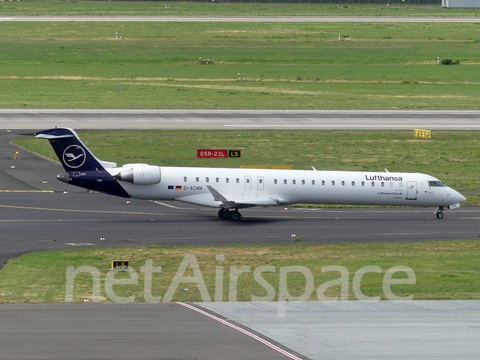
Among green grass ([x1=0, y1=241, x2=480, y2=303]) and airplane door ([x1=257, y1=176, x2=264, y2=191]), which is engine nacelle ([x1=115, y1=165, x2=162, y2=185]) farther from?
green grass ([x1=0, y1=241, x2=480, y2=303])

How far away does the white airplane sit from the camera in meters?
47.2

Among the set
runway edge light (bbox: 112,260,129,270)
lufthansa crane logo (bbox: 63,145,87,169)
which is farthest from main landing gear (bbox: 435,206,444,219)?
runway edge light (bbox: 112,260,129,270)

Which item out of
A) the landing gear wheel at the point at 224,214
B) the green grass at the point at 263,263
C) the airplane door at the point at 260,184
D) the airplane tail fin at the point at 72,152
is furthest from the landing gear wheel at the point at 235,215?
the airplane tail fin at the point at 72,152

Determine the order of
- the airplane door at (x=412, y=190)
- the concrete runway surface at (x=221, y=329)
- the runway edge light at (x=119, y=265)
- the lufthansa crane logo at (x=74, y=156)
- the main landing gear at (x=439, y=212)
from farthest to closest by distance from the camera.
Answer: the airplane door at (x=412, y=190)
the main landing gear at (x=439, y=212)
the lufthansa crane logo at (x=74, y=156)
the runway edge light at (x=119, y=265)
the concrete runway surface at (x=221, y=329)

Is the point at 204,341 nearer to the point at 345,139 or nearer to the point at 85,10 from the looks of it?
the point at 345,139

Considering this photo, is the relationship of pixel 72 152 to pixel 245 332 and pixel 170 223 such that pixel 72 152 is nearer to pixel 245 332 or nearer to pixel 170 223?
pixel 170 223

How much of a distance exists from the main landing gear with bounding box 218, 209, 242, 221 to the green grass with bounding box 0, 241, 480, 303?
6.57 metres

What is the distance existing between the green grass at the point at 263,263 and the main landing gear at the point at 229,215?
6.57 meters

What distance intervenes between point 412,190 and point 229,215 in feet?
36.7

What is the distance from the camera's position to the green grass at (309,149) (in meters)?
63.0

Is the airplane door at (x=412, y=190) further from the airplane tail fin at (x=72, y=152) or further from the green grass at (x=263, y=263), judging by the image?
the airplane tail fin at (x=72, y=152)

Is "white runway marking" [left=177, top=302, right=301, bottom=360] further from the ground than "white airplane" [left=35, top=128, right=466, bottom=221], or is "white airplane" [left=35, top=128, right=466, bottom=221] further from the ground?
"white airplane" [left=35, top=128, right=466, bottom=221]

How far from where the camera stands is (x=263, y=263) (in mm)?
37406

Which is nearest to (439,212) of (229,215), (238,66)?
(229,215)
